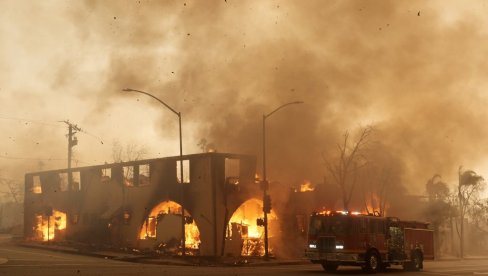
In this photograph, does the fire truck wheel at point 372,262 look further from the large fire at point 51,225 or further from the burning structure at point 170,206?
the large fire at point 51,225

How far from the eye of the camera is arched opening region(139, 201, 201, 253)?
41.6 meters

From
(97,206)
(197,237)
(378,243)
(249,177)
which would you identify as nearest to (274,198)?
(249,177)

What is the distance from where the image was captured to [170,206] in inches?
1698

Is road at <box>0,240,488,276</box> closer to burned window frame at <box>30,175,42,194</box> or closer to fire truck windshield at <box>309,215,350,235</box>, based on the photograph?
fire truck windshield at <box>309,215,350,235</box>

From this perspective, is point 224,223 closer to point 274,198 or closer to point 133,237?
point 274,198

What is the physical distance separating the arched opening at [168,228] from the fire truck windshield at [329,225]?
715 inches

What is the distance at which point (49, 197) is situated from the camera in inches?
2147

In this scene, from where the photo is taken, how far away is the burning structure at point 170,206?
39.4 m

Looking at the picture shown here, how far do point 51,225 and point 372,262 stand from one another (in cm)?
3811

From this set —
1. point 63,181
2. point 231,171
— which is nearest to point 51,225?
point 63,181

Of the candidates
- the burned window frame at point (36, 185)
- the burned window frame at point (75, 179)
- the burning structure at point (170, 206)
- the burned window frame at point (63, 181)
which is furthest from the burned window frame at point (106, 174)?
the burned window frame at point (36, 185)

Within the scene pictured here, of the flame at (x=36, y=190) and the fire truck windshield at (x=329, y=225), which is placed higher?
the flame at (x=36, y=190)

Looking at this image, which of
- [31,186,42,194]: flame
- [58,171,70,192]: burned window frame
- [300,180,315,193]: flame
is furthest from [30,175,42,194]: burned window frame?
[300,180,315,193]: flame

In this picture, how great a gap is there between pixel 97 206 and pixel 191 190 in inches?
465
